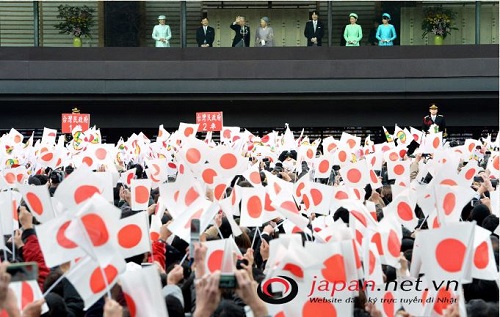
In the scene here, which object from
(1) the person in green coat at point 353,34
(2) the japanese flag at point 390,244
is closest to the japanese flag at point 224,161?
(2) the japanese flag at point 390,244

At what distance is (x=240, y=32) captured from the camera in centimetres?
2917

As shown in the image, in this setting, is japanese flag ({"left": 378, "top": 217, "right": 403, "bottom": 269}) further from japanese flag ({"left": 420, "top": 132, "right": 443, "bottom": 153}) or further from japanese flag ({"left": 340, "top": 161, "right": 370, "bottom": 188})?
japanese flag ({"left": 420, "top": 132, "right": 443, "bottom": 153})

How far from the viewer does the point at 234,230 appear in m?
8.27

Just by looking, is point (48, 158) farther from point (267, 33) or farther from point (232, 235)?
point (267, 33)

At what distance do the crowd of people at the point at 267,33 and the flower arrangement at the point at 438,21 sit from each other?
0.89 meters

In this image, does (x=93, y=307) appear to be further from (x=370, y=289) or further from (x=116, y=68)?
(x=116, y=68)

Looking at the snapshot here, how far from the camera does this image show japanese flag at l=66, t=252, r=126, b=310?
5.46 meters

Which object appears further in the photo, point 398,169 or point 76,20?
point 76,20

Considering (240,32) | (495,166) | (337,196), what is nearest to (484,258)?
(337,196)

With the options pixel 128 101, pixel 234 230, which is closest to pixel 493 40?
pixel 128 101

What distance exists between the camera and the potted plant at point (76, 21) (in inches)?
1120

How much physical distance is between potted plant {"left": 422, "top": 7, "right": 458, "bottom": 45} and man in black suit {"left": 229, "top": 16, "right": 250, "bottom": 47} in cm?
468

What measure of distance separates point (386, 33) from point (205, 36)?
4.81 metres

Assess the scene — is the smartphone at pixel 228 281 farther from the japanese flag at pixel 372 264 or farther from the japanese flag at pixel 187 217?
the japanese flag at pixel 187 217
